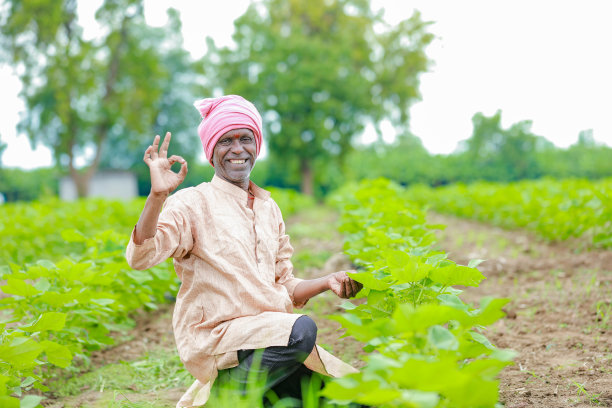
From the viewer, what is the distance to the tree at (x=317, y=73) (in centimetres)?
2525

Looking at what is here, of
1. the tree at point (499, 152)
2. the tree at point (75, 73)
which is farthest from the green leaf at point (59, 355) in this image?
the tree at point (499, 152)

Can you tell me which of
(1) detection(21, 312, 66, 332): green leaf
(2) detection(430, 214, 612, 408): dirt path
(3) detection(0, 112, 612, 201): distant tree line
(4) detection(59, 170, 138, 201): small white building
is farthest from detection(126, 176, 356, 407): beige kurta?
(4) detection(59, 170, 138, 201): small white building

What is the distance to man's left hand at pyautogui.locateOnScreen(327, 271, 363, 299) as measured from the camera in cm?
219

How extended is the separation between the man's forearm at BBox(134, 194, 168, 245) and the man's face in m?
0.45

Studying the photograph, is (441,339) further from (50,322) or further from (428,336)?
(50,322)

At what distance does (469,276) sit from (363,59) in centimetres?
2925

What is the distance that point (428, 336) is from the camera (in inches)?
53.3

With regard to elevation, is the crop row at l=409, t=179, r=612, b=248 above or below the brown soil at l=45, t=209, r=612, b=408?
above

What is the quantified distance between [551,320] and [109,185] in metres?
30.2

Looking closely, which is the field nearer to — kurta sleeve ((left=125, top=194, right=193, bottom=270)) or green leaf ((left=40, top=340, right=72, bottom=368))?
green leaf ((left=40, top=340, right=72, bottom=368))

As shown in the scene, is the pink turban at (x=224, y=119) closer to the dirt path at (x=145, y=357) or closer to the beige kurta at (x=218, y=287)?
the beige kurta at (x=218, y=287)

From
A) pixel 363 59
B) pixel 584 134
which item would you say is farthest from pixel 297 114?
pixel 584 134

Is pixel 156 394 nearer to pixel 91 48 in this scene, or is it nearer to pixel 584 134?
pixel 91 48

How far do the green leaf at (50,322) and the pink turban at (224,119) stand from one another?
0.94 metres
